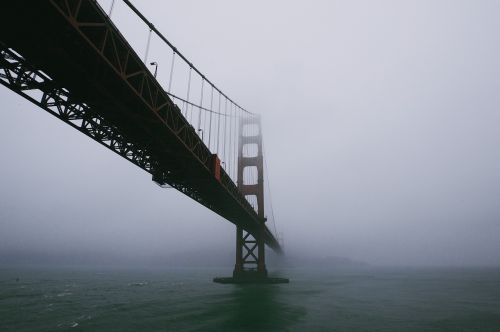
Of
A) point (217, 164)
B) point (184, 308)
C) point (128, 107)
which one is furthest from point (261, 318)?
point (128, 107)

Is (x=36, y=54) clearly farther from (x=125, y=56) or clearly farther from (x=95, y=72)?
(x=125, y=56)

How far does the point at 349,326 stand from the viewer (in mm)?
15859

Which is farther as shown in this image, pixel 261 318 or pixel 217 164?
pixel 217 164

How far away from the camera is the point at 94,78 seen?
32.1 ft

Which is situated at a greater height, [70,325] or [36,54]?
[36,54]

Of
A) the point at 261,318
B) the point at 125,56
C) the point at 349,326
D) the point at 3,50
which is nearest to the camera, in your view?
the point at 3,50

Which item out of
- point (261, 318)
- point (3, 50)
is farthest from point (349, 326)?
point (3, 50)

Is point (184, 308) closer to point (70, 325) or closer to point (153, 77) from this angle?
point (70, 325)

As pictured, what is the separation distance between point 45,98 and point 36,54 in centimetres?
222

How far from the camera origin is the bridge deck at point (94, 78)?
26.0ft

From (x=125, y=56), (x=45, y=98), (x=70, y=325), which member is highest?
(x=125, y=56)

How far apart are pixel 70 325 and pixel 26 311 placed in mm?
8352

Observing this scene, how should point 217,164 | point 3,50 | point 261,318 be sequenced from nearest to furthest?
1. point 3,50
2. point 261,318
3. point 217,164

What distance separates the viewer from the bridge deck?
7934 millimetres
